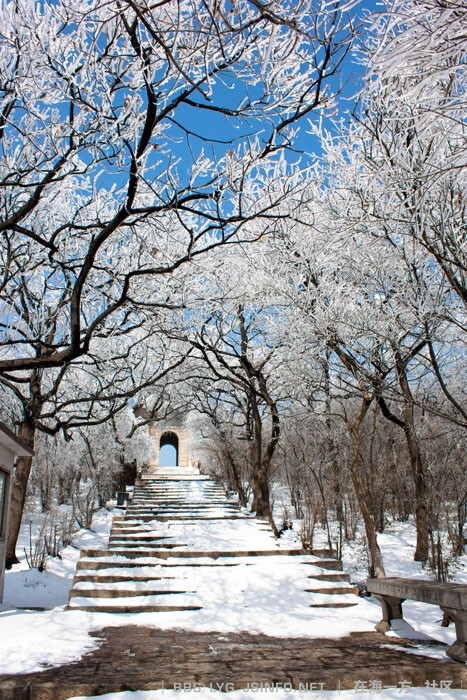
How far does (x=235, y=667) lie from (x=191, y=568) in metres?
4.52

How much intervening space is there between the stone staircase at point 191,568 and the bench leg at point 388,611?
58.0 inches

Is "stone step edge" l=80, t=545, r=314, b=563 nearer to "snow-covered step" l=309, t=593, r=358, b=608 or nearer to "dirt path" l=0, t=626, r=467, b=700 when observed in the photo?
"snow-covered step" l=309, t=593, r=358, b=608

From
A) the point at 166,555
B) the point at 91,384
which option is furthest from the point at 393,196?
the point at 91,384

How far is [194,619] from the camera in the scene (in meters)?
6.63

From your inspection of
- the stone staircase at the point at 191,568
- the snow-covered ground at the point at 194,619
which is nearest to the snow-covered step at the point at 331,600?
the stone staircase at the point at 191,568

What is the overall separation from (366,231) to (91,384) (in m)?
13.9

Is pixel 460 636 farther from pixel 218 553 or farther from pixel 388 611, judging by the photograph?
pixel 218 553

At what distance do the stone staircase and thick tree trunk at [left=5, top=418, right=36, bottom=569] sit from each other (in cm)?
198

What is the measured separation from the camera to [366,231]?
6.15 m

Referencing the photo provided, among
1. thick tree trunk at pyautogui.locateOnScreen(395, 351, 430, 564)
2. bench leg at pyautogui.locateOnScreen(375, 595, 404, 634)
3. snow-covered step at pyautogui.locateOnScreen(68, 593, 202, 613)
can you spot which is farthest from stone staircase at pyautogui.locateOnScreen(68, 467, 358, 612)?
thick tree trunk at pyautogui.locateOnScreen(395, 351, 430, 564)

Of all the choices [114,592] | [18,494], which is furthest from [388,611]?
[18,494]

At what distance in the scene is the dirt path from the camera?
Result: 12.7ft

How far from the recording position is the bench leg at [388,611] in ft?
18.8

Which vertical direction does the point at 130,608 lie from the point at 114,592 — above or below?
below
